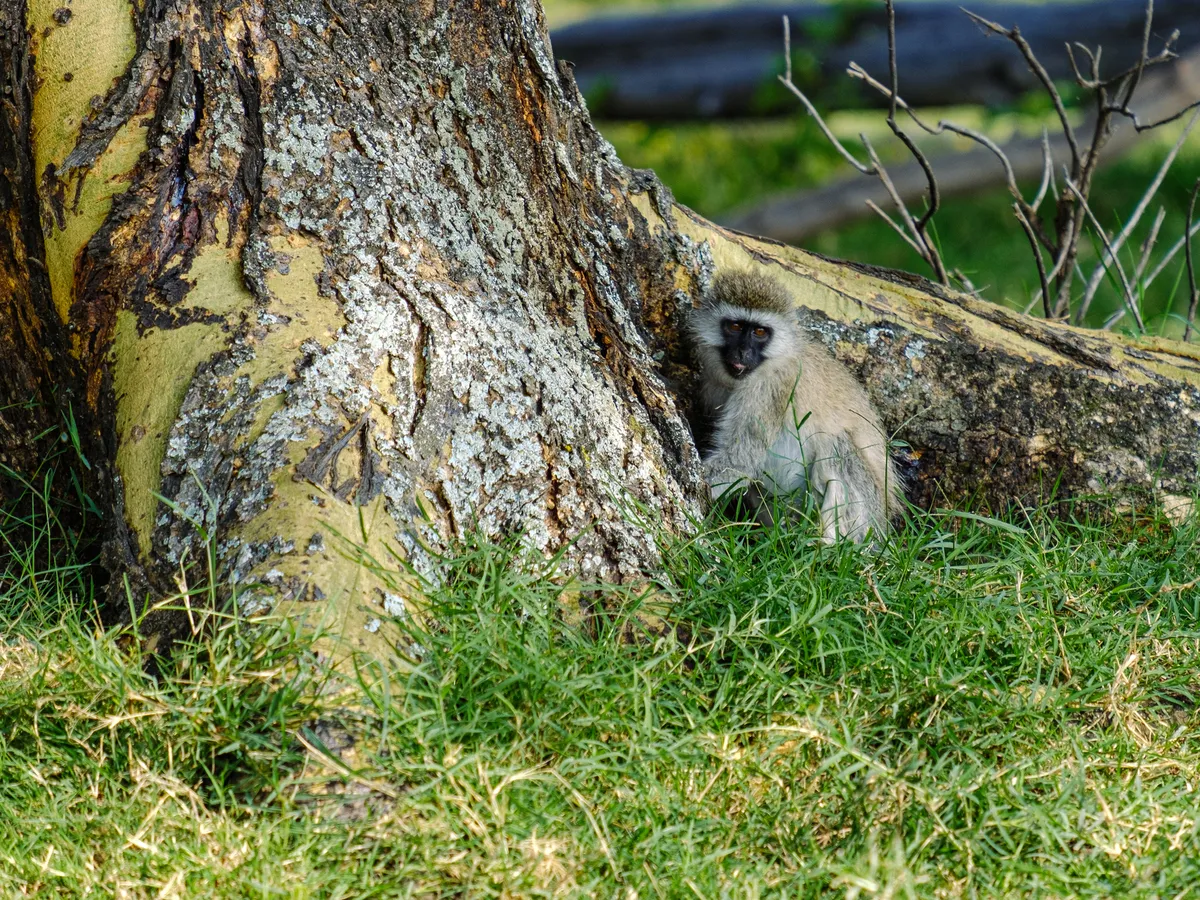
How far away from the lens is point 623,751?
95.3 inches

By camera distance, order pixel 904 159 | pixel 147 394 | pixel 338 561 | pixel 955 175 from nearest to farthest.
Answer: pixel 338 561 → pixel 147 394 → pixel 955 175 → pixel 904 159

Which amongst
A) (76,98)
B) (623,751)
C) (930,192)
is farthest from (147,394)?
(930,192)

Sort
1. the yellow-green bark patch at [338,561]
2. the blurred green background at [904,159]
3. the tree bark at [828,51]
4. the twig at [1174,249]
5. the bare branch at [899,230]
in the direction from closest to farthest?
the yellow-green bark patch at [338,561] → the twig at [1174,249] → the bare branch at [899,230] → the blurred green background at [904,159] → the tree bark at [828,51]

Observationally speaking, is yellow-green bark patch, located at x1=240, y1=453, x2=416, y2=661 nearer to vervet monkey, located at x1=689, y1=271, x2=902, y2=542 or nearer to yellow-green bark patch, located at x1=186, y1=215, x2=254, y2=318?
yellow-green bark patch, located at x1=186, y1=215, x2=254, y2=318

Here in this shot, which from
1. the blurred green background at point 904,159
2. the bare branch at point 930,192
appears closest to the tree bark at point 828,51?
the blurred green background at point 904,159

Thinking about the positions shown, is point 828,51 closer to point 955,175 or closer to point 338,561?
point 955,175

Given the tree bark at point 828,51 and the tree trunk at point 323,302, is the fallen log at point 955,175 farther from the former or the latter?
the tree trunk at point 323,302

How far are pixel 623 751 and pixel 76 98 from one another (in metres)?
2.10

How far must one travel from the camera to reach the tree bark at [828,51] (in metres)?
8.55

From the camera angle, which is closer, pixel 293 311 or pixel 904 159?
pixel 293 311

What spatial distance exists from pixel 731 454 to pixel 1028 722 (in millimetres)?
1637

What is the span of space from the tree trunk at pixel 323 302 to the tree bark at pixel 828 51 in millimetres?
6004

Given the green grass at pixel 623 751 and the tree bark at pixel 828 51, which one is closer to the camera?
the green grass at pixel 623 751

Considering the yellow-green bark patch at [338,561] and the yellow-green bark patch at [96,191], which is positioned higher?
the yellow-green bark patch at [96,191]
